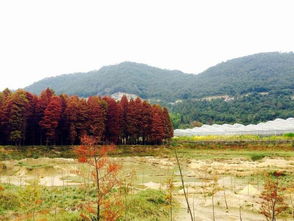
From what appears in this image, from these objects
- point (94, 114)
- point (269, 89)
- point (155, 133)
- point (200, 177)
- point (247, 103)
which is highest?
point (269, 89)

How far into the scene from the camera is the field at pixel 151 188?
15227 mm

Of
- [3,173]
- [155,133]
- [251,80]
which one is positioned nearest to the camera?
[3,173]

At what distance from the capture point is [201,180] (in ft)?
90.0

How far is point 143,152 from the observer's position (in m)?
52.1

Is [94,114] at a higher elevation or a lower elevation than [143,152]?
higher

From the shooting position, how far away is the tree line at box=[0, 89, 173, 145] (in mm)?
48688

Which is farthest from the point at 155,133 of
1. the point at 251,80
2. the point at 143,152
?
the point at 251,80

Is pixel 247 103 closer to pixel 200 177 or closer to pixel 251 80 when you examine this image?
pixel 251 80

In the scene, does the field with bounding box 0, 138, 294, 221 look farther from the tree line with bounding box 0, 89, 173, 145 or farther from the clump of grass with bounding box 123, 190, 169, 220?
the tree line with bounding box 0, 89, 173, 145

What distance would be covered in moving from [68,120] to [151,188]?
34.4 metres

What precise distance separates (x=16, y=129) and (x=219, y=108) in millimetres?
117387

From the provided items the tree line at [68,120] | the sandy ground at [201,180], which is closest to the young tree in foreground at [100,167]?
the sandy ground at [201,180]

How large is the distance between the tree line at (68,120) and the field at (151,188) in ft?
17.4

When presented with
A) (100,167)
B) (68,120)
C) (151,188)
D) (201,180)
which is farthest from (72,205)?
(68,120)
